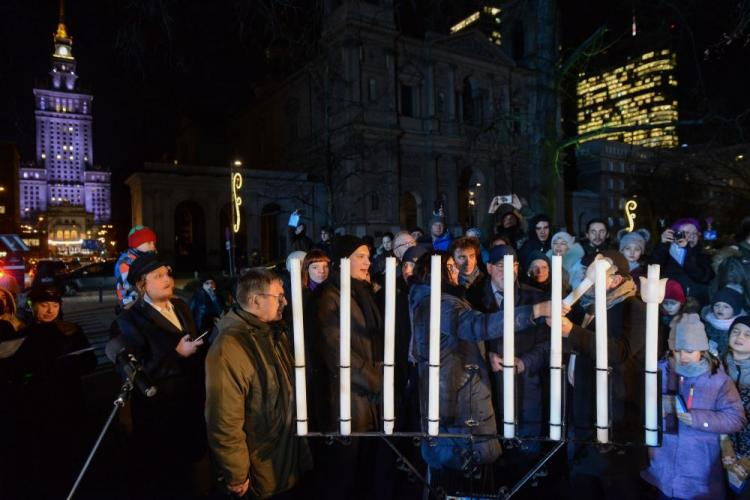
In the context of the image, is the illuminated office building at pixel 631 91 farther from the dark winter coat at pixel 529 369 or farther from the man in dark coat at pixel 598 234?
the dark winter coat at pixel 529 369

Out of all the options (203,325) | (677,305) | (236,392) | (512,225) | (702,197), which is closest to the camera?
(236,392)

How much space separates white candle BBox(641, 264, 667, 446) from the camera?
5.23 ft

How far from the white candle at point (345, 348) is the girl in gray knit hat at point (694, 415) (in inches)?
81.8

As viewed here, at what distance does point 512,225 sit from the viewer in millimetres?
7707

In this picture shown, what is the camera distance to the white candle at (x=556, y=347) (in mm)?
1661

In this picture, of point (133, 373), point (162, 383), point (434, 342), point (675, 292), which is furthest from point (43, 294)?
point (675, 292)

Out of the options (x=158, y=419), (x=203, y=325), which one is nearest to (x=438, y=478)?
(x=158, y=419)

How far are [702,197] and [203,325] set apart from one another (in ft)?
181

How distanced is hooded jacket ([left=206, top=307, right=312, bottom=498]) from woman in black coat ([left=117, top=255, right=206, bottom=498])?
77 centimetres

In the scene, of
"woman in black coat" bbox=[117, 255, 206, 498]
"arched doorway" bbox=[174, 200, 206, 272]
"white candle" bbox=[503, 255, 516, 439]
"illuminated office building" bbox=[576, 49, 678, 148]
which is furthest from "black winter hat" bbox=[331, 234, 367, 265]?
"arched doorway" bbox=[174, 200, 206, 272]

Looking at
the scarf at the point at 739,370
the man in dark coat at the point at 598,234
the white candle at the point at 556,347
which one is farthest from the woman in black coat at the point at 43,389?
the man in dark coat at the point at 598,234

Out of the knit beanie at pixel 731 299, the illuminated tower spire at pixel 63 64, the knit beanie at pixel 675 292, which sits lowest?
the knit beanie at pixel 731 299

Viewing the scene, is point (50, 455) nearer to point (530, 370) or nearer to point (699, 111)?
point (530, 370)

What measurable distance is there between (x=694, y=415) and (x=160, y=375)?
3.55m
